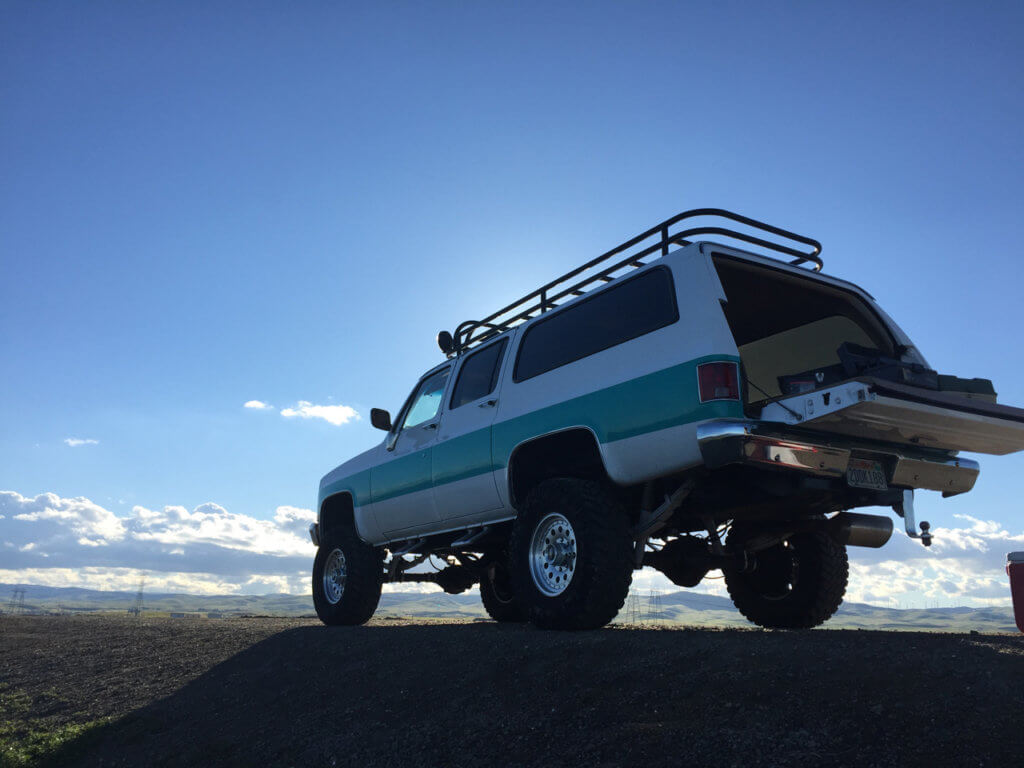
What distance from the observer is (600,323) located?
5.80m

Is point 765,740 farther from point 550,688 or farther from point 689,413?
point 689,413

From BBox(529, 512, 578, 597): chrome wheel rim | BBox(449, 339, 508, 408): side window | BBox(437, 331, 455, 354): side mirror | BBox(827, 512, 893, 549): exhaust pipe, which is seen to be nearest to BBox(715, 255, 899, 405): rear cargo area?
BBox(827, 512, 893, 549): exhaust pipe

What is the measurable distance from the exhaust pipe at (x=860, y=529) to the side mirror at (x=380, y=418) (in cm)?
450

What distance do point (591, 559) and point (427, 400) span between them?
3.27m

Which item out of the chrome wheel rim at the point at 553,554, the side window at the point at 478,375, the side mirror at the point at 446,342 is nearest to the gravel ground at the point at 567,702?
the chrome wheel rim at the point at 553,554

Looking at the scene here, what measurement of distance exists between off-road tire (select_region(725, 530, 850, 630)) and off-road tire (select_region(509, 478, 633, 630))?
165cm

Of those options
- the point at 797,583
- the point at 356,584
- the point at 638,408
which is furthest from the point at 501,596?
the point at 638,408

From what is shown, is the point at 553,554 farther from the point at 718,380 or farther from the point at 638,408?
the point at 718,380

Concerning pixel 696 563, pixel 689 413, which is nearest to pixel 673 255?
pixel 689 413

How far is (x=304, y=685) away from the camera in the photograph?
550cm

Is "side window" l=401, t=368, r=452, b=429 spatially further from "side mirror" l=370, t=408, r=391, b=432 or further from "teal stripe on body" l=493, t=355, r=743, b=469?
"teal stripe on body" l=493, t=355, r=743, b=469

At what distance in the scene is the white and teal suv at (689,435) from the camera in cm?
482

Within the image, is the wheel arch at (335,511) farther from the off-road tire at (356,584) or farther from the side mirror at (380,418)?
the side mirror at (380,418)

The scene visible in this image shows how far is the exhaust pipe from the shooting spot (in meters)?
6.04
